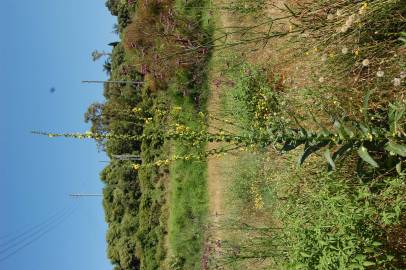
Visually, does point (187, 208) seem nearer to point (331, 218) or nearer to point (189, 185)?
point (189, 185)

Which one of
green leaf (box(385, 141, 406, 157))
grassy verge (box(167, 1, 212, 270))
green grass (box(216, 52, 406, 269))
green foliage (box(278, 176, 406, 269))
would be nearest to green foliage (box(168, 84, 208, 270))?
grassy verge (box(167, 1, 212, 270))

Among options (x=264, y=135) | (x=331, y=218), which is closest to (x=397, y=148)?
(x=264, y=135)

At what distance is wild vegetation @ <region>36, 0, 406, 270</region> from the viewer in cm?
407

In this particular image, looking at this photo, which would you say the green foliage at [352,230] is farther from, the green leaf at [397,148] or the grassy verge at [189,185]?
the grassy verge at [189,185]

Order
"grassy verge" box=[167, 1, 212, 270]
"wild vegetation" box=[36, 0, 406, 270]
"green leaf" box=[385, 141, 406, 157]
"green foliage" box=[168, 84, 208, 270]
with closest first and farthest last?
"green leaf" box=[385, 141, 406, 157] < "wild vegetation" box=[36, 0, 406, 270] < "grassy verge" box=[167, 1, 212, 270] < "green foliage" box=[168, 84, 208, 270]

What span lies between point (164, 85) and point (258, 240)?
6.21m

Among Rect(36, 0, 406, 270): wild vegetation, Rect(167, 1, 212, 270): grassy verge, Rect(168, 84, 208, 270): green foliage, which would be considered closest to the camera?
Rect(36, 0, 406, 270): wild vegetation

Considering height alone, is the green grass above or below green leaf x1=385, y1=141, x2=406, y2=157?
below

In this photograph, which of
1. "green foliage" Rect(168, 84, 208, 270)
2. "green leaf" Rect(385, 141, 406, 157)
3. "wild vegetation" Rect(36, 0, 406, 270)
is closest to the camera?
"green leaf" Rect(385, 141, 406, 157)

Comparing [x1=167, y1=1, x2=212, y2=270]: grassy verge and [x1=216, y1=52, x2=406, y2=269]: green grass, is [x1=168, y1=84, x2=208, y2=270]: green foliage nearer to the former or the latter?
[x1=167, y1=1, x2=212, y2=270]: grassy verge

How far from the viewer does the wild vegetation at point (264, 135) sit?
160 inches

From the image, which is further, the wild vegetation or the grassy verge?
the grassy verge

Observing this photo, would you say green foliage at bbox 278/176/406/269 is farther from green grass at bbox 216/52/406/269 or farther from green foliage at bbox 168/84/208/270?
green foliage at bbox 168/84/208/270

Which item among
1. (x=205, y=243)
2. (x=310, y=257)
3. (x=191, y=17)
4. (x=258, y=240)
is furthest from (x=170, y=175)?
(x=310, y=257)
